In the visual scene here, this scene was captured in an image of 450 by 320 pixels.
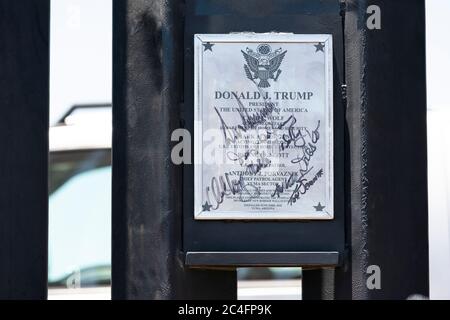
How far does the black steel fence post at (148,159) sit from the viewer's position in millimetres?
3158

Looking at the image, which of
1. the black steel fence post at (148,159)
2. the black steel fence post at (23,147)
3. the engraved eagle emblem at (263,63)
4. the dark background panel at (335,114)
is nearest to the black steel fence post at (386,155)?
the dark background panel at (335,114)

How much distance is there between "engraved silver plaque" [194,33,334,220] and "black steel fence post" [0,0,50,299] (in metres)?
0.55

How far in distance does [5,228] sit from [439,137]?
3.68 metres

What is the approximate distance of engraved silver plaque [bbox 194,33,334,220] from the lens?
3.12 meters

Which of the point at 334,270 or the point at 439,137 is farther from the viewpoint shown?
the point at 439,137

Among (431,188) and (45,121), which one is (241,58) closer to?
(45,121)

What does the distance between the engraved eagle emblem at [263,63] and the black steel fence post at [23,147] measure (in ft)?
2.19

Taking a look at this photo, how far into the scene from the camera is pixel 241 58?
3154 mm

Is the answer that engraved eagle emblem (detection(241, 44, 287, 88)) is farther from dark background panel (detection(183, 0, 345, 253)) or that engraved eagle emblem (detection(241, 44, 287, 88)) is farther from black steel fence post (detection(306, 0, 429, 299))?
black steel fence post (detection(306, 0, 429, 299))
